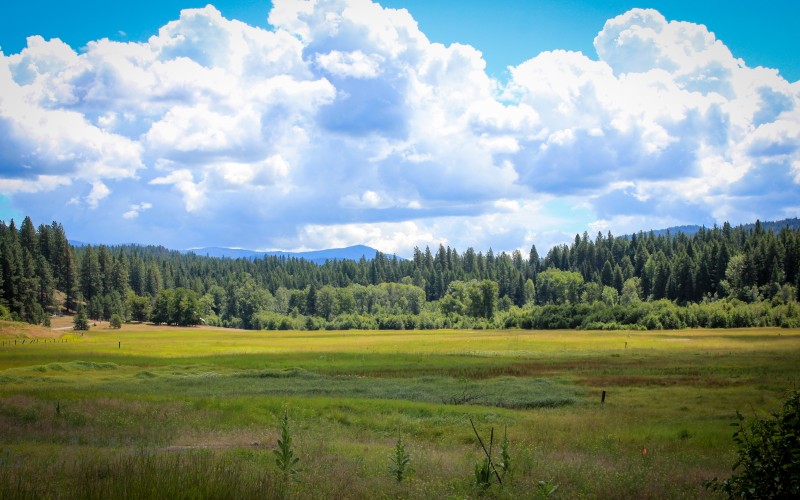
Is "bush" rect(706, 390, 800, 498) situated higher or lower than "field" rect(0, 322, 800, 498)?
higher

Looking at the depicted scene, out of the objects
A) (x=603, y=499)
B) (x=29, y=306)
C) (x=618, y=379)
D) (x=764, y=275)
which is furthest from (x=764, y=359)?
(x=29, y=306)

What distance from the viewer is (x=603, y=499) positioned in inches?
591

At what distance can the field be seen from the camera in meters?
13.9

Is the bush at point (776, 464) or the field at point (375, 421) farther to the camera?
the field at point (375, 421)

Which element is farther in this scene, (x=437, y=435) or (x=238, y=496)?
(x=437, y=435)

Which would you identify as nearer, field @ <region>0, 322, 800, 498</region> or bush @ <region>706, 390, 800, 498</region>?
bush @ <region>706, 390, 800, 498</region>

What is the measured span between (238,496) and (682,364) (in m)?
58.1

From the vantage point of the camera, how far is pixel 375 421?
3023 cm

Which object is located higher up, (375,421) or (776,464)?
(776,464)

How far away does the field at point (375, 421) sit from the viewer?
45.5 ft

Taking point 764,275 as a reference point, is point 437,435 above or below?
below

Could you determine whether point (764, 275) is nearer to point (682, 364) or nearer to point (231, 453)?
point (682, 364)

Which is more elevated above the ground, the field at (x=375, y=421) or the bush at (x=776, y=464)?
the bush at (x=776, y=464)

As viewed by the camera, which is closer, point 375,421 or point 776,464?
point 776,464
